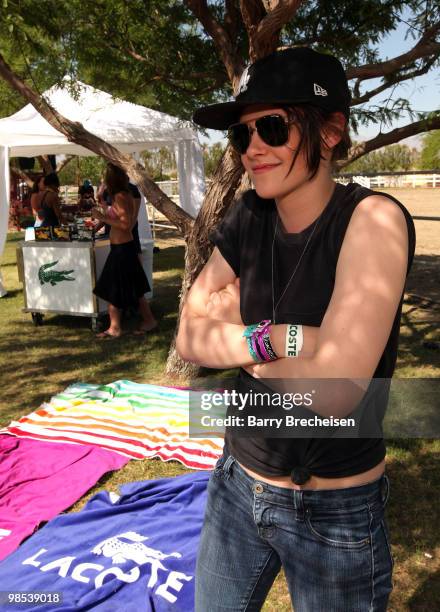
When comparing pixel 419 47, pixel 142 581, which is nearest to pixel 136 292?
pixel 419 47

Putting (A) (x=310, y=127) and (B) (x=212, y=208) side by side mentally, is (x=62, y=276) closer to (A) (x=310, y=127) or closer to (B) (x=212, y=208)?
(B) (x=212, y=208)

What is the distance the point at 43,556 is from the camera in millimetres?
3104

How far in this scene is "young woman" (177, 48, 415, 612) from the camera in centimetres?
124

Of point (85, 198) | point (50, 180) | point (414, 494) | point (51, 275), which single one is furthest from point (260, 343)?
point (85, 198)

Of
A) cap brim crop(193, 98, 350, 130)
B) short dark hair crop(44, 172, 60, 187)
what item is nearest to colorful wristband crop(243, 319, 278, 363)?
cap brim crop(193, 98, 350, 130)

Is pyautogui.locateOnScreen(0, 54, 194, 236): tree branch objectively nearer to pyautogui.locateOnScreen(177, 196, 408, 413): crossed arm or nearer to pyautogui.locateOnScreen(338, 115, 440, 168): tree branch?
pyautogui.locateOnScreen(338, 115, 440, 168): tree branch

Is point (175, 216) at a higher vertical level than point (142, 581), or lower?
higher

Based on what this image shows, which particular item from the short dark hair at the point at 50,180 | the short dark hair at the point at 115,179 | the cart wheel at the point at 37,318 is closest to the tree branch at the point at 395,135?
the short dark hair at the point at 115,179

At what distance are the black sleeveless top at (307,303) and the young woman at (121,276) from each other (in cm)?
578

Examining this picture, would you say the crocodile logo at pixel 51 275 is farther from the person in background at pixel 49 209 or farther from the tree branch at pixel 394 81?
the tree branch at pixel 394 81

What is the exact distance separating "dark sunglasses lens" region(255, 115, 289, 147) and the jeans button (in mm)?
773

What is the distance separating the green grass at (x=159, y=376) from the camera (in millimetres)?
2984

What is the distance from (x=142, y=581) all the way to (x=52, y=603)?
17.1 inches

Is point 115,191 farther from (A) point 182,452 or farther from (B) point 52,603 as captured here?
(B) point 52,603
